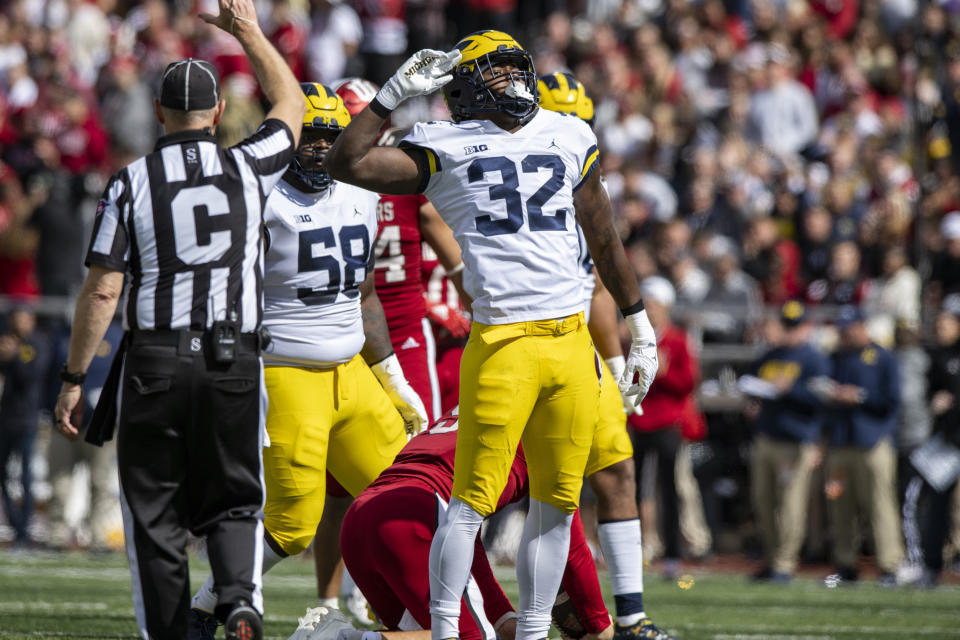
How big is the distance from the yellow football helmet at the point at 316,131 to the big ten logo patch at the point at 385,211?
844 mm

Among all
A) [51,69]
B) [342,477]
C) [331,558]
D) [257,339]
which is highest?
[51,69]

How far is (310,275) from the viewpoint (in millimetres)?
5750

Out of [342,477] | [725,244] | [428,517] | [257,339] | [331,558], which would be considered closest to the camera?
[257,339]

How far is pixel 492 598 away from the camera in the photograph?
5.14 meters

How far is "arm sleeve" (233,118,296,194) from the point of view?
461cm

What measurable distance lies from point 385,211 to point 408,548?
2377 millimetres

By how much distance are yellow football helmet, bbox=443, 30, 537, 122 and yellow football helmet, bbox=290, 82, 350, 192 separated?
0.93 m

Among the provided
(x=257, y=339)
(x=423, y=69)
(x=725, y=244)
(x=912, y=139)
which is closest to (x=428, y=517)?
(x=257, y=339)

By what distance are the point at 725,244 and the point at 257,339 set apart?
9379mm

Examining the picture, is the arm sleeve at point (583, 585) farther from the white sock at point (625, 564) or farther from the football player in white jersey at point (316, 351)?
the football player in white jersey at point (316, 351)

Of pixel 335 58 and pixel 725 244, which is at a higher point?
pixel 335 58

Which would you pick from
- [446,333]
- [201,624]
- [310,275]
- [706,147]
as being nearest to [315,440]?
[310,275]

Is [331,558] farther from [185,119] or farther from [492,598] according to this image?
[185,119]

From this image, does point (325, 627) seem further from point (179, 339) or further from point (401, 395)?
point (401, 395)
